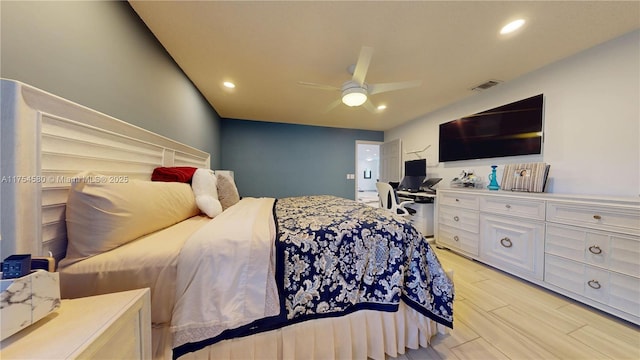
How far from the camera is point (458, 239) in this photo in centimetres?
264

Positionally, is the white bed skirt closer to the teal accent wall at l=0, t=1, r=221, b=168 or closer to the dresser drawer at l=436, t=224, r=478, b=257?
the teal accent wall at l=0, t=1, r=221, b=168

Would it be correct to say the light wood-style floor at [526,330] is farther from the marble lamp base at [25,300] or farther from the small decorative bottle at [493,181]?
the marble lamp base at [25,300]

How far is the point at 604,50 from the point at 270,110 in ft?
12.8

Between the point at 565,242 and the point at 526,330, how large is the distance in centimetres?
92

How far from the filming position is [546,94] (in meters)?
2.18

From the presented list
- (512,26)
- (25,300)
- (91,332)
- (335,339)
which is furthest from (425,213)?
(25,300)

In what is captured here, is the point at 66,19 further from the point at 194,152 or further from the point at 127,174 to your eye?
the point at 194,152

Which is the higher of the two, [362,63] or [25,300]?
[362,63]

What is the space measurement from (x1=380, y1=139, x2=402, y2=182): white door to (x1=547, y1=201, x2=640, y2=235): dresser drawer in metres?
2.73

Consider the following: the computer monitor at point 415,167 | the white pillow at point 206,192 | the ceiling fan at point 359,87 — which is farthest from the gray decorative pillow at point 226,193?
the computer monitor at point 415,167

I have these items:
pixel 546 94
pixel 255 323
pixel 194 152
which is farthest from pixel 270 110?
pixel 546 94

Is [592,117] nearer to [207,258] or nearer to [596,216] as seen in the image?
[596,216]

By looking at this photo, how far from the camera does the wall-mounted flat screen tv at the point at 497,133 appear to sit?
7.47ft

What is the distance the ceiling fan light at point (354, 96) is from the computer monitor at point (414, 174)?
7.34ft
